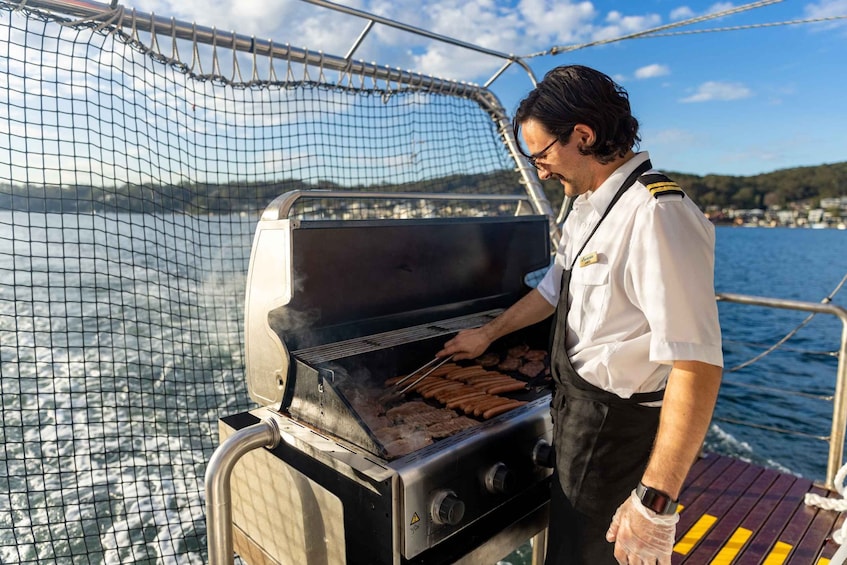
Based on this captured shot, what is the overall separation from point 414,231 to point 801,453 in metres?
13.3

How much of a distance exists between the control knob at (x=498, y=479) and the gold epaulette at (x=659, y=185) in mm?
1137

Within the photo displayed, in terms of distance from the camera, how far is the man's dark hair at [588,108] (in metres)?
1.60

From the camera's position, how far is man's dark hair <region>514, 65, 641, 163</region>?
160 centimetres

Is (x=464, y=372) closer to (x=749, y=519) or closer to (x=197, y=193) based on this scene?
(x=749, y=519)

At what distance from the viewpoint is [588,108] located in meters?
1.59

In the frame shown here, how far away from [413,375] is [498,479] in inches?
30.4

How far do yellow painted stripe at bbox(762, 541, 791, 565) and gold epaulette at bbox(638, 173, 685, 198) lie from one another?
257 centimetres

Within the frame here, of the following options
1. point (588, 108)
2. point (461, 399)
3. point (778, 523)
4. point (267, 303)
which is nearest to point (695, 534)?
point (778, 523)

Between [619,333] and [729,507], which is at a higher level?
[619,333]

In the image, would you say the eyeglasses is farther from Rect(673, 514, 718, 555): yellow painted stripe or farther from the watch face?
Rect(673, 514, 718, 555): yellow painted stripe

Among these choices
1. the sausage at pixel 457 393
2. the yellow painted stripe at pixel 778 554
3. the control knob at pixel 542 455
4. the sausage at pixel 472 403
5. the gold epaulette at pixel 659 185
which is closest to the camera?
the gold epaulette at pixel 659 185

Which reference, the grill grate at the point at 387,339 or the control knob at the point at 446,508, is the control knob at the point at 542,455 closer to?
the control knob at the point at 446,508

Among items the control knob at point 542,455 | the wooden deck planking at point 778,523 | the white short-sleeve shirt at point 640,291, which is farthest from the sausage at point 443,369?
the wooden deck planking at point 778,523

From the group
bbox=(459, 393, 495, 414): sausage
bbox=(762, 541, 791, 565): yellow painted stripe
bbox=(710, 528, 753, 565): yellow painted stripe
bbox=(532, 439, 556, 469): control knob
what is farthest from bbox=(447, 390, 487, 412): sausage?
bbox=(762, 541, 791, 565): yellow painted stripe
